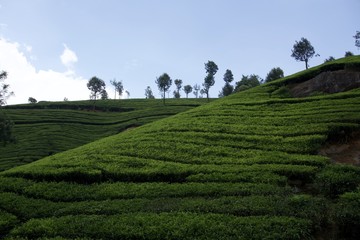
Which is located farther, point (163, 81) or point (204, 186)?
point (163, 81)

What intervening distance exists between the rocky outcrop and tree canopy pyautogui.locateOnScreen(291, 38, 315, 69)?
142ft

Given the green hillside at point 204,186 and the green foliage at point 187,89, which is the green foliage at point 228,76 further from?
the green hillside at point 204,186

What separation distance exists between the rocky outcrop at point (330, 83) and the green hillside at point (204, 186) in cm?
550

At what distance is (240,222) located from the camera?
13445 millimetres

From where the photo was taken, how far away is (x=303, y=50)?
76.4 meters

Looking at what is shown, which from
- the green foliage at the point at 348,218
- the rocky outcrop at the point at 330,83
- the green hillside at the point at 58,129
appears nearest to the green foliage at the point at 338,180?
the green foliage at the point at 348,218

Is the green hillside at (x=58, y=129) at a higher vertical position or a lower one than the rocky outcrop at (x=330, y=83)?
lower

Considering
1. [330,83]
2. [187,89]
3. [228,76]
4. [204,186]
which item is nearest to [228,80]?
[228,76]

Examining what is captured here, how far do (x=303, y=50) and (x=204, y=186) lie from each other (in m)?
67.9

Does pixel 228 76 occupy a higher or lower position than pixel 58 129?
higher

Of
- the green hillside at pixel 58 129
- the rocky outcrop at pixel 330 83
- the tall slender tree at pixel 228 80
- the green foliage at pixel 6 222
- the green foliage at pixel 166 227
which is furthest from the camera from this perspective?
A: the tall slender tree at pixel 228 80

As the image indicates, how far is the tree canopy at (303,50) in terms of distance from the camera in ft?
251

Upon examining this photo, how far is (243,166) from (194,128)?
889cm

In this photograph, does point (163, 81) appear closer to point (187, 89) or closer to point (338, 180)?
point (187, 89)
